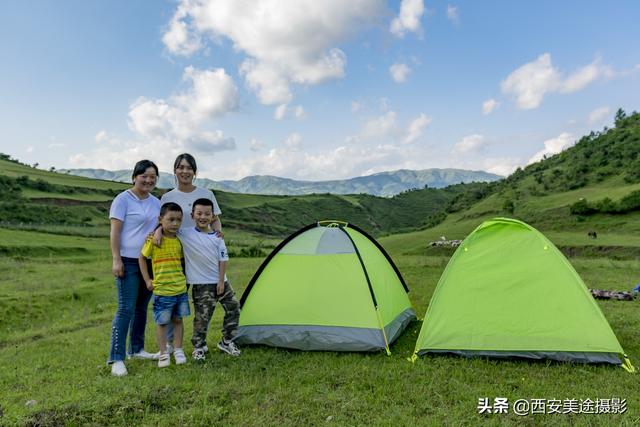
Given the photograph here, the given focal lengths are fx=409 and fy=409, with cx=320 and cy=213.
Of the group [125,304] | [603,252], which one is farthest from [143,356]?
[603,252]

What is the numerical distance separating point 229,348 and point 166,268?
1.72 metres

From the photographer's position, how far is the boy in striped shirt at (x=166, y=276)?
5.77 m

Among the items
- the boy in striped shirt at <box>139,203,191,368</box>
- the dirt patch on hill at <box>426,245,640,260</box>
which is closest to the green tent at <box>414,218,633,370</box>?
the boy in striped shirt at <box>139,203,191,368</box>

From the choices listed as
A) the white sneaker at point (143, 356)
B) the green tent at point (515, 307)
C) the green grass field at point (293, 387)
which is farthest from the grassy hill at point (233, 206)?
the green tent at point (515, 307)

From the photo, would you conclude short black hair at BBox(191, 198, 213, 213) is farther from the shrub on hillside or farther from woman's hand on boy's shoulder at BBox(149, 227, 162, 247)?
the shrub on hillside

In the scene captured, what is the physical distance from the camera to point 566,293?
5.95 metres

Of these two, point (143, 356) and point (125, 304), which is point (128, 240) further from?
point (143, 356)

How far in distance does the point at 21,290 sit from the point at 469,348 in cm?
1427

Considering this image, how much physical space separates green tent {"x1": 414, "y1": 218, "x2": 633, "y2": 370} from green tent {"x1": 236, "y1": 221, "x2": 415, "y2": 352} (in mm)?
891

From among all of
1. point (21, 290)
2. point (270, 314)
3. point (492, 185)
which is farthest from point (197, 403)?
point (492, 185)

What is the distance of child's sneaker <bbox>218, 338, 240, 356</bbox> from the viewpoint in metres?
6.45

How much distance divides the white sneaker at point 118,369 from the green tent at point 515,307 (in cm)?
415

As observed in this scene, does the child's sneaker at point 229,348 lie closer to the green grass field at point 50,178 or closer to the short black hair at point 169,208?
the short black hair at point 169,208

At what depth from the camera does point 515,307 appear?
604 centimetres
